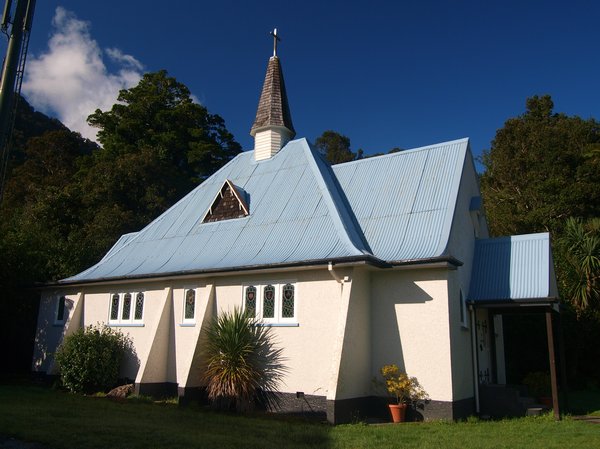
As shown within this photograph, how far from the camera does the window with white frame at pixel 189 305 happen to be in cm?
1710

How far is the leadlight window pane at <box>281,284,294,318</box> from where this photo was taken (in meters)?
14.9

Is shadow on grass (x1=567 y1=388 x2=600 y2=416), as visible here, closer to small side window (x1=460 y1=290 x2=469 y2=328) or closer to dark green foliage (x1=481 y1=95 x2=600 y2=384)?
dark green foliage (x1=481 y1=95 x2=600 y2=384)

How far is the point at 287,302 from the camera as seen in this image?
15.0 meters

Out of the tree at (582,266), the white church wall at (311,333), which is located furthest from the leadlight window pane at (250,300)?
the tree at (582,266)

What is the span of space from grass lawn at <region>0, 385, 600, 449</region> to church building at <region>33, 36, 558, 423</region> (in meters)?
1.38

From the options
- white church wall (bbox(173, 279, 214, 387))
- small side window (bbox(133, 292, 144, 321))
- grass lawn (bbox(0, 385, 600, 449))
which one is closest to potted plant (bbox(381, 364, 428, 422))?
grass lawn (bbox(0, 385, 600, 449))

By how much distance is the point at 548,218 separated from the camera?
3159 centimetres

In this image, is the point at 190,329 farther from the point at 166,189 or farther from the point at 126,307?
the point at 166,189

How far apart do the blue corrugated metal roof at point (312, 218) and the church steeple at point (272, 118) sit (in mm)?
706

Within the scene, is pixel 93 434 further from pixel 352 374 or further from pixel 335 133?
pixel 335 133

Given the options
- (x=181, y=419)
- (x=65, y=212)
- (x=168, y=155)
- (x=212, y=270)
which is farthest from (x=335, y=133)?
(x=181, y=419)

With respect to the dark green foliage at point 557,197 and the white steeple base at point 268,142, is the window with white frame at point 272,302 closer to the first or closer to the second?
the white steeple base at point 268,142

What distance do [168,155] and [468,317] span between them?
36.3 meters

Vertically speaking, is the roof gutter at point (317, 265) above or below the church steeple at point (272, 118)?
below
